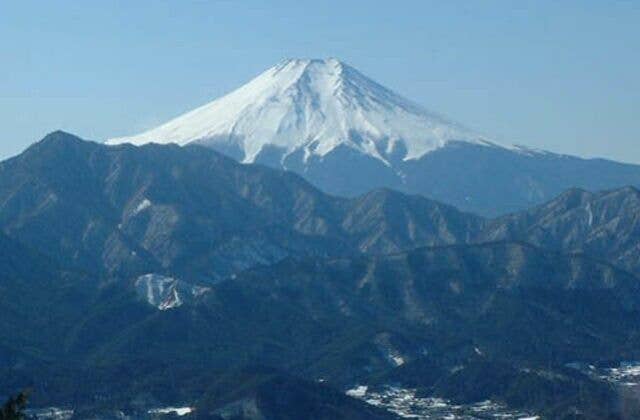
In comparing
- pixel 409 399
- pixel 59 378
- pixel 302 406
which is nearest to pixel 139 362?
pixel 59 378

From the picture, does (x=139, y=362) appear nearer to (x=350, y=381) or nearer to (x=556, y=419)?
(x=350, y=381)

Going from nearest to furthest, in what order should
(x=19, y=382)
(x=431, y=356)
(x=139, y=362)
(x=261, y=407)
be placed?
(x=261, y=407) < (x=19, y=382) < (x=139, y=362) < (x=431, y=356)

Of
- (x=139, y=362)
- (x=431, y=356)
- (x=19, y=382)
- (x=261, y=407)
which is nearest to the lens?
(x=261, y=407)

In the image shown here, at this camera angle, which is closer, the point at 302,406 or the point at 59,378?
the point at 302,406

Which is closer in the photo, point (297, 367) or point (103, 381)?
point (103, 381)

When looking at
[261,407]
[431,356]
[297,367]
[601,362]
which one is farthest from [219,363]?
[261,407]

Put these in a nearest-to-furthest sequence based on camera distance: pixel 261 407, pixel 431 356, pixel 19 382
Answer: pixel 261 407, pixel 19 382, pixel 431 356

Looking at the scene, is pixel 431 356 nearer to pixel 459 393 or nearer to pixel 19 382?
pixel 459 393

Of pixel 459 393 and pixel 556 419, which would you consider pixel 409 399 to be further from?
pixel 556 419

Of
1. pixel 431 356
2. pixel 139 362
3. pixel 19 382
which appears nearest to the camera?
pixel 19 382
